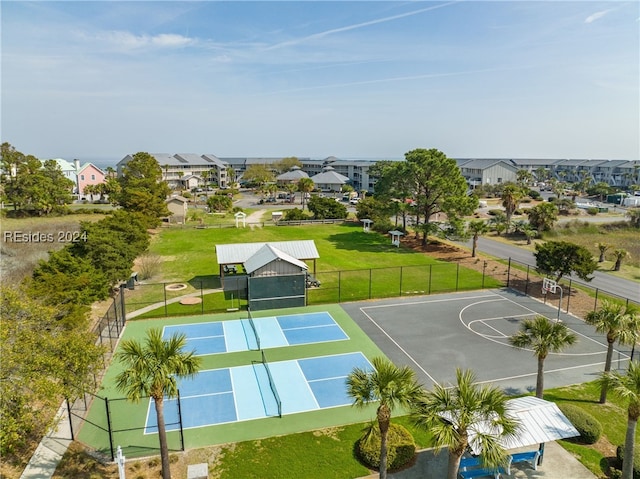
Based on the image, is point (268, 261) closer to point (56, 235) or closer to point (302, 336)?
point (302, 336)

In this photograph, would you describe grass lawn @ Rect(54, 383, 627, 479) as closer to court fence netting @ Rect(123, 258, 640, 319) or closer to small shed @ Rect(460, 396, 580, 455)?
small shed @ Rect(460, 396, 580, 455)

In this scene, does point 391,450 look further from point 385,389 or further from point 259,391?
point 259,391

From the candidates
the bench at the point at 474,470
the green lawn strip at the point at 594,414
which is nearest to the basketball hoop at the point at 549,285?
the green lawn strip at the point at 594,414

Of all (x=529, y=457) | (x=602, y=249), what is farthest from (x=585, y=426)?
(x=602, y=249)

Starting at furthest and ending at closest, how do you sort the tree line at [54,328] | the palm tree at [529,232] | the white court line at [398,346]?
the palm tree at [529,232], the white court line at [398,346], the tree line at [54,328]

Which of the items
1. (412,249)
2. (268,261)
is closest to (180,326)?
(268,261)

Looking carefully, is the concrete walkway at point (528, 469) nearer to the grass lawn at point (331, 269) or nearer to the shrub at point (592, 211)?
the grass lawn at point (331, 269)
